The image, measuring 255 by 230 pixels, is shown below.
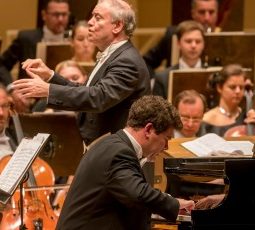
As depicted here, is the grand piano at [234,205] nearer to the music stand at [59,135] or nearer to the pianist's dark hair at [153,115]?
the pianist's dark hair at [153,115]

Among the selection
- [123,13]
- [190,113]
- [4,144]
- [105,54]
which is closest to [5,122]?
[4,144]

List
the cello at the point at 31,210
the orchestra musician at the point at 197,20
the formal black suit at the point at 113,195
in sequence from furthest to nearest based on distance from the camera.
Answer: the orchestra musician at the point at 197,20
the cello at the point at 31,210
the formal black suit at the point at 113,195

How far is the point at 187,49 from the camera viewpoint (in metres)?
6.77

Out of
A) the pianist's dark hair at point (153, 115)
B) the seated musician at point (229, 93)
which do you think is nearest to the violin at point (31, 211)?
the pianist's dark hair at point (153, 115)

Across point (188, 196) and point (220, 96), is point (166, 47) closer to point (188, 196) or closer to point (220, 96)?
point (220, 96)

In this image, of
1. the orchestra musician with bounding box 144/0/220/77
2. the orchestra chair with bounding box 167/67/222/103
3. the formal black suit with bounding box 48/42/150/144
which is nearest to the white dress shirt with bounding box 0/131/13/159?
the formal black suit with bounding box 48/42/150/144

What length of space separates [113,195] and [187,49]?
Answer: 10.8ft

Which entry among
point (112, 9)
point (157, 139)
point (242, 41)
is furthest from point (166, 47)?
point (157, 139)

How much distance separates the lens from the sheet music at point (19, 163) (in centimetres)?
416

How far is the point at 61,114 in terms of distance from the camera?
210 inches

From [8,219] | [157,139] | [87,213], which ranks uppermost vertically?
[157,139]

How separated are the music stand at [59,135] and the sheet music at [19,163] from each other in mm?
862

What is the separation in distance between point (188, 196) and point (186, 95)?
1742 millimetres

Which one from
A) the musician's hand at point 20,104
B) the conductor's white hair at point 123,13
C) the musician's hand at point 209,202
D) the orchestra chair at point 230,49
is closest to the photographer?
the musician's hand at point 209,202
